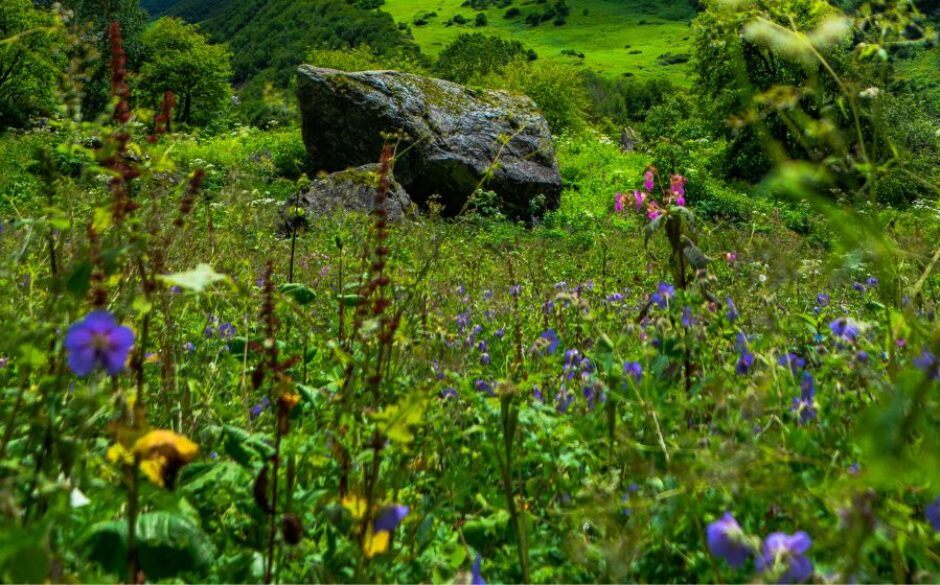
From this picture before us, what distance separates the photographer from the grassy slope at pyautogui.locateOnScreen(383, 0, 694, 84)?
262ft

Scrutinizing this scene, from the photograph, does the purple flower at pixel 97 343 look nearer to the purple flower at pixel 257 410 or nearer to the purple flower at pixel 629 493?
the purple flower at pixel 629 493

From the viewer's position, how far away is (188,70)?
4272cm

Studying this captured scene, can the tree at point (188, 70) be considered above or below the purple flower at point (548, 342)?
below

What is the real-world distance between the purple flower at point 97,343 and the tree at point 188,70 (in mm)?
43529

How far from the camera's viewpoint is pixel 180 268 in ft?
9.74

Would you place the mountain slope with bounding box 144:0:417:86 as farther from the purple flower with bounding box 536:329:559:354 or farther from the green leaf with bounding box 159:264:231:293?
the green leaf with bounding box 159:264:231:293

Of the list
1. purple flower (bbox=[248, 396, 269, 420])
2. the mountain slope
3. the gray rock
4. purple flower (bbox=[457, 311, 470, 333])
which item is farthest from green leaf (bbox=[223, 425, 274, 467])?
the mountain slope

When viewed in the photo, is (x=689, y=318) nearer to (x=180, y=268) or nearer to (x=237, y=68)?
(x=180, y=268)

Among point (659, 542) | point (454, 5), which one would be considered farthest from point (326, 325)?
point (454, 5)

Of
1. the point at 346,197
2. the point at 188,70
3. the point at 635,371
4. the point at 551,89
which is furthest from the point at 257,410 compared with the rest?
the point at 188,70

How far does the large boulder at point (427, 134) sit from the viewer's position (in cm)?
1098

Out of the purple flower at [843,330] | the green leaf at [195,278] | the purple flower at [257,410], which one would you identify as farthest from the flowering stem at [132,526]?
the purple flower at [843,330]

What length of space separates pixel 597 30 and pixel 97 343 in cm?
10356

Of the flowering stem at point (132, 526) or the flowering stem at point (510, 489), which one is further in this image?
the flowering stem at point (510, 489)
